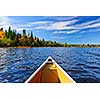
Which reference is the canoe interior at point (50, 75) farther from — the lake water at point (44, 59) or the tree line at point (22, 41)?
the tree line at point (22, 41)

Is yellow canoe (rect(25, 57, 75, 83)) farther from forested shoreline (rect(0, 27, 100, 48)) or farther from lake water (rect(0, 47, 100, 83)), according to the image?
forested shoreline (rect(0, 27, 100, 48))

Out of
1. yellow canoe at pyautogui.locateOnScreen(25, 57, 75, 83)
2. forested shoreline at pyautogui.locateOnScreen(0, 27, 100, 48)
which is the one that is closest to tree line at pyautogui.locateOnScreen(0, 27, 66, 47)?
forested shoreline at pyautogui.locateOnScreen(0, 27, 100, 48)

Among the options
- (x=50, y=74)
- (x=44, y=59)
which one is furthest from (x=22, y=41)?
(x=50, y=74)

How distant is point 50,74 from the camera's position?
2.96 m

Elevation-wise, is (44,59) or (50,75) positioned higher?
(44,59)

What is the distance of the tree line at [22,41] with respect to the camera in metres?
3.00

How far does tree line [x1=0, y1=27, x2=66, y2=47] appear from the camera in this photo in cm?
300

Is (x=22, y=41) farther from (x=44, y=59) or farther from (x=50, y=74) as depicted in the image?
(x=50, y=74)

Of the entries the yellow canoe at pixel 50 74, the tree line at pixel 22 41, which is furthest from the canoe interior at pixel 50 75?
the tree line at pixel 22 41

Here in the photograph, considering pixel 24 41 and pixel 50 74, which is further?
pixel 24 41

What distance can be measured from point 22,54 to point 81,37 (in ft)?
1.98

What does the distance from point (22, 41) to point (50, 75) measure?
0.45 metres
